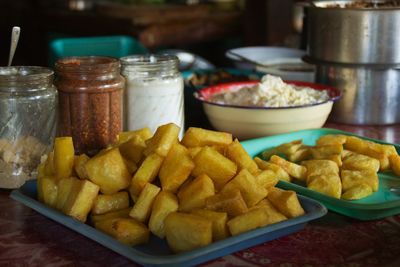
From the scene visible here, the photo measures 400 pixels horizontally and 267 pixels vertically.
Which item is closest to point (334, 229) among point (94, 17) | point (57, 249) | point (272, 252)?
point (272, 252)

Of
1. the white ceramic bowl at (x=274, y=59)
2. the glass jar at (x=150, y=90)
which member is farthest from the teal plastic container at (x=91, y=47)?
the glass jar at (x=150, y=90)

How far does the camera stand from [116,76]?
1414 mm

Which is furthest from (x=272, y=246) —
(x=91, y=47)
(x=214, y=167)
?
(x=91, y=47)

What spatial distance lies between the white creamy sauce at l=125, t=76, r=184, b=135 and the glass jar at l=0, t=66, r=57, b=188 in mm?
226

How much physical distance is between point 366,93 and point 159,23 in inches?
107

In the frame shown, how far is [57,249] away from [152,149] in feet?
0.77

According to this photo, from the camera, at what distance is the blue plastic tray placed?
92cm

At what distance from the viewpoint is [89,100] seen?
4.53 ft

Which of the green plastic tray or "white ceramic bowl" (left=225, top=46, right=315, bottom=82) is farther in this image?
"white ceramic bowl" (left=225, top=46, right=315, bottom=82)

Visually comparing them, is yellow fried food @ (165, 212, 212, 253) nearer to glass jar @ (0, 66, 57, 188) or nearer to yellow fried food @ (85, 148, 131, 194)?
yellow fried food @ (85, 148, 131, 194)

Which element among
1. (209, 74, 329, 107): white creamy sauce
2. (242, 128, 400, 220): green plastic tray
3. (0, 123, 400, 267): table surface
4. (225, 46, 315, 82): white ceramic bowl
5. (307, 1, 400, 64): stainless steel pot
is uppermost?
(307, 1, 400, 64): stainless steel pot

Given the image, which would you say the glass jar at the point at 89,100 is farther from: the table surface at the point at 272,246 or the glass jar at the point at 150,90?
the table surface at the point at 272,246

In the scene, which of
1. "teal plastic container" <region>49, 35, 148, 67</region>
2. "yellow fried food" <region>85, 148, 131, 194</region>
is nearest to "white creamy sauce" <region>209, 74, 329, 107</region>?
"yellow fried food" <region>85, 148, 131, 194</region>

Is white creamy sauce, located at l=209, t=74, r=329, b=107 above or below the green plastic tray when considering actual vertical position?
above
